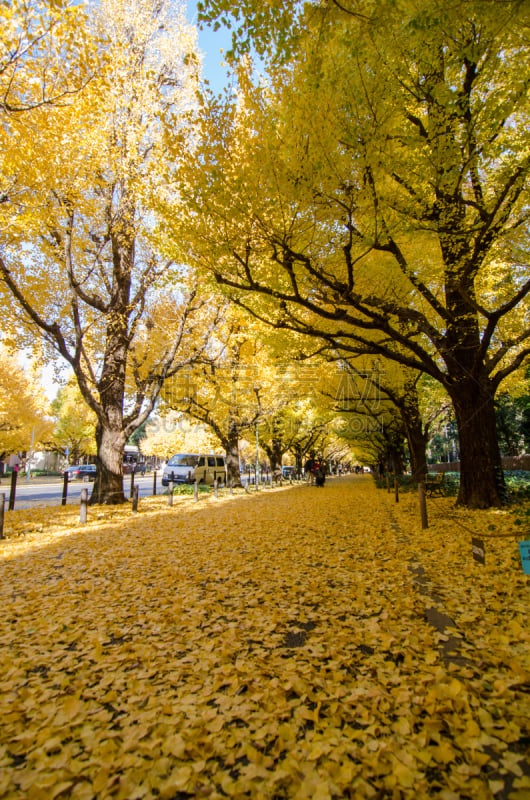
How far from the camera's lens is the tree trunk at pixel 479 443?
9.41 meters

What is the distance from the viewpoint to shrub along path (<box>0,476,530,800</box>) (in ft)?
6.45

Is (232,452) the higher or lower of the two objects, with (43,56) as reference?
lower

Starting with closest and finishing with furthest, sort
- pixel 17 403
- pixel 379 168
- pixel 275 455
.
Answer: pixel 379 168, pixel 275 455, pixel 17 403

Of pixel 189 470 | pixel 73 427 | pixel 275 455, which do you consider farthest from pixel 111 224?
pixel 73 427

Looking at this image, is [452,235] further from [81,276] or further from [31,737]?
[81,276]

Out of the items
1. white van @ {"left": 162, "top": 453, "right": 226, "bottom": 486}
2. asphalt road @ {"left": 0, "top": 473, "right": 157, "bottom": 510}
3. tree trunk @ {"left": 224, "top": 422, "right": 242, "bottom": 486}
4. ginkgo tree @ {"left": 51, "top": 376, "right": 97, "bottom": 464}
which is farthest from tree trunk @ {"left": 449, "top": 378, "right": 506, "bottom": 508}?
ginkgo tree @ {"left": 51, "top": 376, "right": 97, "bottom": 464}

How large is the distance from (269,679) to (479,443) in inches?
330

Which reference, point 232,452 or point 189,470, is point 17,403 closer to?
point 189,470

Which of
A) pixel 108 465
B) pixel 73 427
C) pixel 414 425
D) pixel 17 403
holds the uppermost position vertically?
pixel 17 403

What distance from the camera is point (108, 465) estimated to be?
1332cm

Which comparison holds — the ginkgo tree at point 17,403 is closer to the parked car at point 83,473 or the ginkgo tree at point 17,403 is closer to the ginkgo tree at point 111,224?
the parked car at point 83,473

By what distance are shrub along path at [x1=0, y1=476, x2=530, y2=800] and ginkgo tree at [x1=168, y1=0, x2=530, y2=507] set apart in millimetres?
4880

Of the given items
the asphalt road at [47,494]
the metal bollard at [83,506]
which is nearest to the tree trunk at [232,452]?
the asphalt road at [47,494]

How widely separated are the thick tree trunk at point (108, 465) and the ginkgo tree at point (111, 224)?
3 cm
